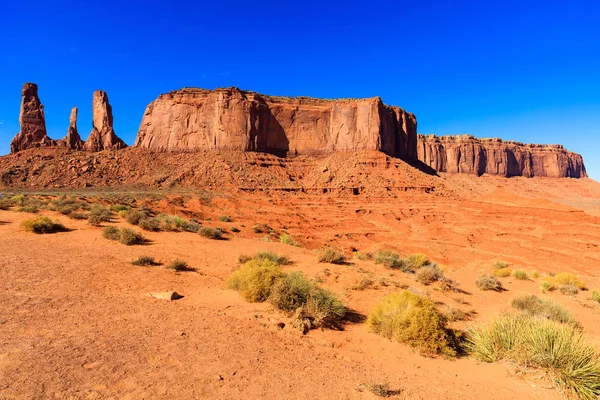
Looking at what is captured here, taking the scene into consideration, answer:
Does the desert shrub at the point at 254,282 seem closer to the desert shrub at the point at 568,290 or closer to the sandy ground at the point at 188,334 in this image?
the sandy ground at the point at 188,334

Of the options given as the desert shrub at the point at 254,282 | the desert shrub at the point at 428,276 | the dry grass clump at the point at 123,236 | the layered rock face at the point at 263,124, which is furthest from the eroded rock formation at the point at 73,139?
the desert shrub at the point at 428,276

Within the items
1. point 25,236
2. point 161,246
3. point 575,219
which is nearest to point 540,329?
point 161,246

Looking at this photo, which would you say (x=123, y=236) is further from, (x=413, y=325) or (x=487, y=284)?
(x=487, y=284)

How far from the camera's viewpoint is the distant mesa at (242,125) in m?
56.7

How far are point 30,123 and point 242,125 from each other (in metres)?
36.0

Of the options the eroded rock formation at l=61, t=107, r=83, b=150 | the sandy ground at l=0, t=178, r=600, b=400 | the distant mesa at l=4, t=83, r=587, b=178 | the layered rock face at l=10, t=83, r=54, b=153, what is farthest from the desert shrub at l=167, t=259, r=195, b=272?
the layered rock face at l=10, t=83, r=54, b=153

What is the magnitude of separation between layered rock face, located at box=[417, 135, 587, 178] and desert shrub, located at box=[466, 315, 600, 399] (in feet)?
330

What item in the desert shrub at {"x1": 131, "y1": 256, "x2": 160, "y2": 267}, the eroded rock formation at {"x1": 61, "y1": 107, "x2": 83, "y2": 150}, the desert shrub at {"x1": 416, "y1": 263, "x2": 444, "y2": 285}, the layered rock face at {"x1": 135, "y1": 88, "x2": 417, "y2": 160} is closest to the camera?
the desert shrub at {"x1": 131, "y1": 256, "x2": 160, "y2": 267}

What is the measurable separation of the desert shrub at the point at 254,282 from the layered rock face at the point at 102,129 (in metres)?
58.8

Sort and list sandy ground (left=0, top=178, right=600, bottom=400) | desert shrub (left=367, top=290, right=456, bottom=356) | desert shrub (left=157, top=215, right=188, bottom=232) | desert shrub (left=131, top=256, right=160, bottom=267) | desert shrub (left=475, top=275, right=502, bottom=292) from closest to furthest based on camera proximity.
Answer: sandy ground (left=0, top=178, right=600, bottom=400) → desert shrub (left=367, top=290, right=456, bottom=356) → desert shrub (left=131, top=256, right=160, bottom=267) → desert shrub (left=475, top=275, right=502, bottom=292) → desert shrub (left=157, top=215, right=188, bottom=232)

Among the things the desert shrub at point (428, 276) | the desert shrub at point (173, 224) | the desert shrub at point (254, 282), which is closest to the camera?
the desert shrub at point (254, 282)

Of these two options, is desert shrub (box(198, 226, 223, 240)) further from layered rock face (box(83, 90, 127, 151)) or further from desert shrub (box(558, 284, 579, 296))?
layered rock face (box(83, 90, 127, 151))

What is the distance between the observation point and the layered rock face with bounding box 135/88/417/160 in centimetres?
5725

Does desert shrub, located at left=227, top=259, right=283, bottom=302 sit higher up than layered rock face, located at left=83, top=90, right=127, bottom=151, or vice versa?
layered rock face, located at left=83, top=90, right=127, bottom=151
